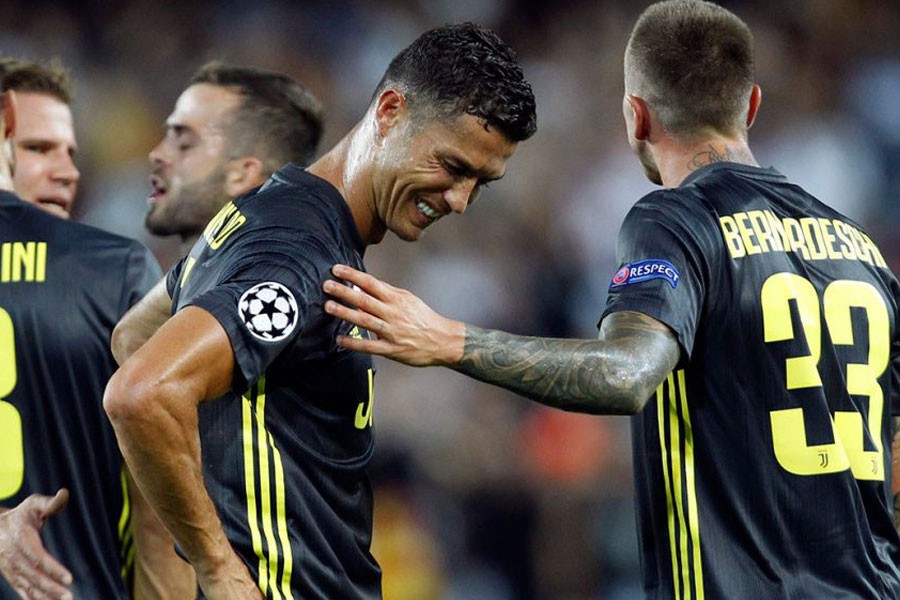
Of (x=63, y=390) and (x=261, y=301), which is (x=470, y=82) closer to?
(x=261, y=301)

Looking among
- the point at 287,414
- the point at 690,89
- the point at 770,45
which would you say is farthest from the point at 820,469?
the point at 770,45

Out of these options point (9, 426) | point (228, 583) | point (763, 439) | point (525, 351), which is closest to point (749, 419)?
point (763, 439)

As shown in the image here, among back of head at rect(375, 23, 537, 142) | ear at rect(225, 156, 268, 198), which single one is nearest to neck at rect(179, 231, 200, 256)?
ear at rect(225, 156, 268, 198)

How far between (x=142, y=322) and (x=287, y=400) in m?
0.81

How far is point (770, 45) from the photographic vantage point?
8625 mm

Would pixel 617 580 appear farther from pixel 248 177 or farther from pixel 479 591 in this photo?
pixel 248 177

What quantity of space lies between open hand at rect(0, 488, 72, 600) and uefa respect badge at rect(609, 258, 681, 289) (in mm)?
1775

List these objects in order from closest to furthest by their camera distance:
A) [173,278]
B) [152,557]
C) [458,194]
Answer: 1. [458,194]
2. [173,278]
3. [152,557]

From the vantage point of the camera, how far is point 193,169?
5125 millimetres

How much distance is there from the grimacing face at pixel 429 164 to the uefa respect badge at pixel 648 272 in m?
0.50

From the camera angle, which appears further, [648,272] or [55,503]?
[55,503]

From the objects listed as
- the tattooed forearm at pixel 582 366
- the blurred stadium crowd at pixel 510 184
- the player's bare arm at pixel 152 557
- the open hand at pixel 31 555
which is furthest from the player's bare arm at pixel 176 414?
the blurred stadium crowd at pixel 510 184

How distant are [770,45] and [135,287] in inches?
224

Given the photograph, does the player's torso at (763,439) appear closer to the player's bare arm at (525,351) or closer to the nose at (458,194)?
the player's bare arm at (525,351)
